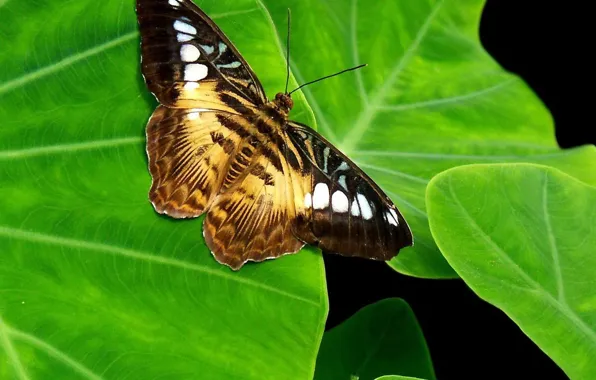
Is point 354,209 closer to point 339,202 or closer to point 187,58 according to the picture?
point 339,202

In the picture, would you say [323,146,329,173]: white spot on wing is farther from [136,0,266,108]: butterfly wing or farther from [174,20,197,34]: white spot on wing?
[174,20,197,34]: white spot on wing

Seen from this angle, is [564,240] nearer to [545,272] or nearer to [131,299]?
[545,272]

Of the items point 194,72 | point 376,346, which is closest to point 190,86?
point 194,72

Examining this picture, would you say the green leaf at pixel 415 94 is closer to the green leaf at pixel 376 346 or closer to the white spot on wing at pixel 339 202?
the green leaf at pixel 376 346

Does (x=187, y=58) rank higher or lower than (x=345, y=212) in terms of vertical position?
higher

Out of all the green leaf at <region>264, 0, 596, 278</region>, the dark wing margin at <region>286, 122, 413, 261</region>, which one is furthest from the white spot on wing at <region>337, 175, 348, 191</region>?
the green leaf at <region>264, 0, 596, 278</region>
